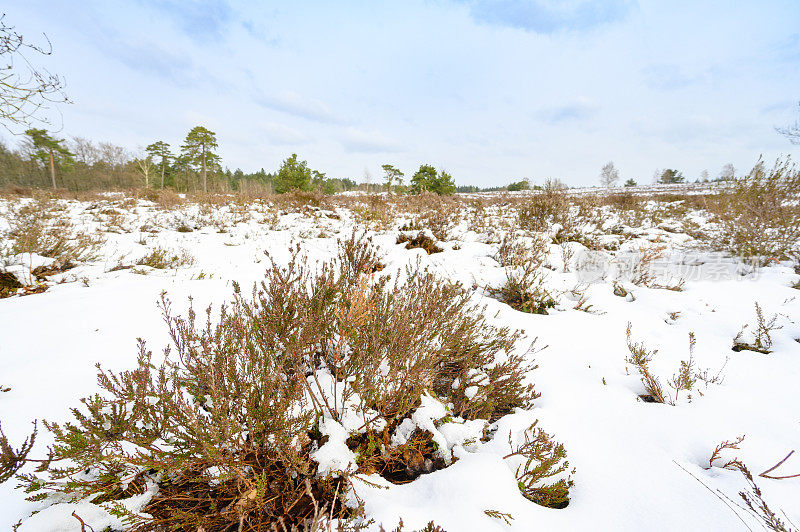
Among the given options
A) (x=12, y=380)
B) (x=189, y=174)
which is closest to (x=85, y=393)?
(x=12, y=380)

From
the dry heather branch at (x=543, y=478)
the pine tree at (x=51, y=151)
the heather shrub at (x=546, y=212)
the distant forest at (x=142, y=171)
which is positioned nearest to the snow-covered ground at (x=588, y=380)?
the dry heather branch at (x=543, y=478)

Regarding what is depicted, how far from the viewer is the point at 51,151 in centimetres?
2544

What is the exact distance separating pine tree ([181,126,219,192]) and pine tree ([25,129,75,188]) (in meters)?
10.2

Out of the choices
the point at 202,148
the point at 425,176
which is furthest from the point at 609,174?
the point at 202,148

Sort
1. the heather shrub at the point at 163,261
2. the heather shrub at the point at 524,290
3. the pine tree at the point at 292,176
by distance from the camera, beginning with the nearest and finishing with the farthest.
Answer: the heather shrub at the point at 524,290 < the heather shrub at the point at 163,261 < the pine tree at the point at 292,176

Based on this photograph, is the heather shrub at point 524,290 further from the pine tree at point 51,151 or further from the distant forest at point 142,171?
the pine tree at point 51,151

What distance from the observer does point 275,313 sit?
1475 millimetres

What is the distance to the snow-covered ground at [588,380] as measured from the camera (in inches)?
49.3

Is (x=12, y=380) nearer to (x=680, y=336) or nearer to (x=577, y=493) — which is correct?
(x=577, y=493)

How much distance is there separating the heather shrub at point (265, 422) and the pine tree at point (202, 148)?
38.2 metres

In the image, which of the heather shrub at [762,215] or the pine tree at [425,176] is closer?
the heather shrub at [762,215]

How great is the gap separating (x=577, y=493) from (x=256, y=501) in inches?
58.8

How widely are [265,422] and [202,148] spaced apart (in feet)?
143

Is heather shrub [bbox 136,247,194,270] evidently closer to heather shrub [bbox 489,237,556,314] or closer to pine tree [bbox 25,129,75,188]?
heather shrub [bbox 489,237,556,314]
